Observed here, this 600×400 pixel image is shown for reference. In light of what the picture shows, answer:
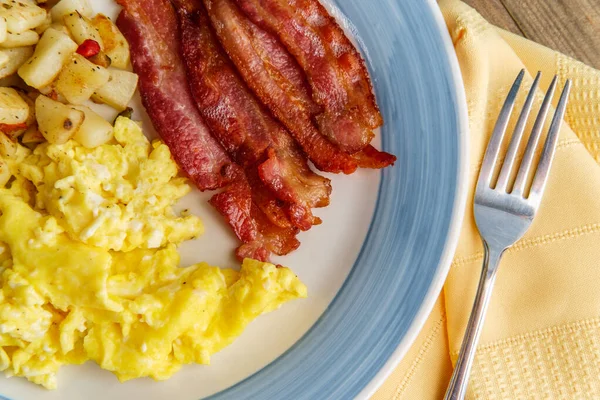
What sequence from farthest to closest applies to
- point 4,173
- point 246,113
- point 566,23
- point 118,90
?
1. point 566,23
2. point 246,113
3. point 118,90
4. point 4,173

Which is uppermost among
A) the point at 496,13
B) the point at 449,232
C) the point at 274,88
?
the point at 496,13

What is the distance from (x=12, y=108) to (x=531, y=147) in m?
2.17

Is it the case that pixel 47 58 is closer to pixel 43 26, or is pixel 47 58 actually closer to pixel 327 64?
pixel 43 26

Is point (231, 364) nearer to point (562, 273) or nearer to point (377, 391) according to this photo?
point (377, 391)

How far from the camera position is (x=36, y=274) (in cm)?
230

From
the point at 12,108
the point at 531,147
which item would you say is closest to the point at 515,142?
the point at 531,147

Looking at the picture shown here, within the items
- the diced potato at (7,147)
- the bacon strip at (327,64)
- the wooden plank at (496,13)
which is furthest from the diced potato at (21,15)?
the wooden plank at (496,13)

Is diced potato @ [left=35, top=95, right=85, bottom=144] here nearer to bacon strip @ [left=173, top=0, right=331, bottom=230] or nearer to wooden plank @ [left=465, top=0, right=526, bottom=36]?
bacon strip @ [left=173, top=0, right=331, bottom=230]

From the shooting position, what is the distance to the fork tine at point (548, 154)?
2578 mm

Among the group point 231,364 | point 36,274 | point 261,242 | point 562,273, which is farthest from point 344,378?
point 36,274

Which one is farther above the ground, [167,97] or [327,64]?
[327,64]

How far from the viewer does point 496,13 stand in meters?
2.91

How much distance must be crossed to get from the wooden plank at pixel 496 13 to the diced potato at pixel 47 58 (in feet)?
6.19

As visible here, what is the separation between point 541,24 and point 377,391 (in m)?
1.94
